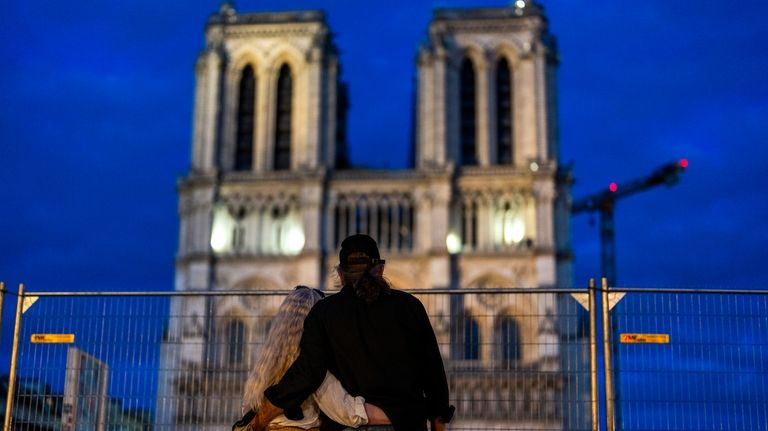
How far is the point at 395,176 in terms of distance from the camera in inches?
2019

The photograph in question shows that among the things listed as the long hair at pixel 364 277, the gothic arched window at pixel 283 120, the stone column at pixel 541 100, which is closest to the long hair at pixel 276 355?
the long hair at pixel 364 277

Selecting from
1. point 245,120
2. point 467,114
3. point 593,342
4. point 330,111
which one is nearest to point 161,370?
point 593,342

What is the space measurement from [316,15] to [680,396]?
45.1 meters

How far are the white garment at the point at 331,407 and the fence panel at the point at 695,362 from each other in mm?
5059

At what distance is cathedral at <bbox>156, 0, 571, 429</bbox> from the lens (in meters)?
49.7

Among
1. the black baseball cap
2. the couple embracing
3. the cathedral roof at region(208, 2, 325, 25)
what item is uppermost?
the cathedral roof at region(208, 2, 325, 25)

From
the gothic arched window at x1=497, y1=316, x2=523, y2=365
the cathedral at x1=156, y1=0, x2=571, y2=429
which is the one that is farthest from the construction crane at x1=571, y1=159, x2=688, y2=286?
the gothic arched window at x1=497, y1=316, x2=523, y2=365

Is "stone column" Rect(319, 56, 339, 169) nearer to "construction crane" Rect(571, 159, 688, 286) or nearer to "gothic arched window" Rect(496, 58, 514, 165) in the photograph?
"gothic arched window" Rect(496, 58, 514, 165)

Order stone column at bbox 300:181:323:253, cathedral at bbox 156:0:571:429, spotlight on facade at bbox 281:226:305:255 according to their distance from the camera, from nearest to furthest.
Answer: cathedral at bbox 156:0:571:429, stone column at bbox 300:181:323:253, spotlight on facade at bbox 281:226:305:255

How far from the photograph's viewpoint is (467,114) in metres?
52.8

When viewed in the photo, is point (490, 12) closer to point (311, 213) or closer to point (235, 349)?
point (311, 213)

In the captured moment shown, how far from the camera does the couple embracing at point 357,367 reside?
636 cm

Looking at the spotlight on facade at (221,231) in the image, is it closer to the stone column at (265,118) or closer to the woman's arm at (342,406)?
the stone column at (265,118)

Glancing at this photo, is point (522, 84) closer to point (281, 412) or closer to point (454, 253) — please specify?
point (454, 253)
